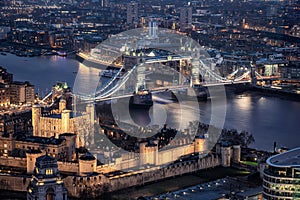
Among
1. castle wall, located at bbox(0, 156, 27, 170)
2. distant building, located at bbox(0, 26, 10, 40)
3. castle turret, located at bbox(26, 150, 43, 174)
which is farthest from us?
distant building, located at bbox(0, 26, 10, 40)

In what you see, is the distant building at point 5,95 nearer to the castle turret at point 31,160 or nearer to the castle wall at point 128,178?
the castle turret at point 31,160

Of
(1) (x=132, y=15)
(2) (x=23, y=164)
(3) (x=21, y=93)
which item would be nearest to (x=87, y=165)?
(2) (x=23, y=164)

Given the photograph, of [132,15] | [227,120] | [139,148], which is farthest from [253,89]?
[132,15]

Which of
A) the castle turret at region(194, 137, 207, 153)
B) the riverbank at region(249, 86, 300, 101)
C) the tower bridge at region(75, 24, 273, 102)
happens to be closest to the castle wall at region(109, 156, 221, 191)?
the castle turret at region(194, 137, 207, 153)

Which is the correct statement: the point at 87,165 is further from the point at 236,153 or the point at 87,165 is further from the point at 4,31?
the point at 4,31

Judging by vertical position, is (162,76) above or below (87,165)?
below

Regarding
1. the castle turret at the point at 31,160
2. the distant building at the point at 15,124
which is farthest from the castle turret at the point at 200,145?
the distant building at the point at 15,124

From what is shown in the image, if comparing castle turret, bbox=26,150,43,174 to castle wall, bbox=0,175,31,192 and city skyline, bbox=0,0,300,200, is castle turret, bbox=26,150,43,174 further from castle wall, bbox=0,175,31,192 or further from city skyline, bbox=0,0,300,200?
castle wall, bbox=0,175,31,192
